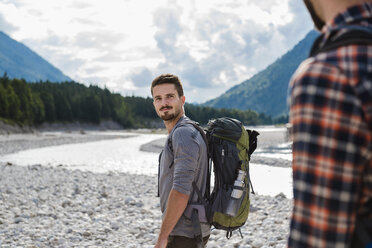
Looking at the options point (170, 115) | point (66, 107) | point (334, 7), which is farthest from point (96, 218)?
point (66, 107)

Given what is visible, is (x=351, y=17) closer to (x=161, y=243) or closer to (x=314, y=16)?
(x=314, y=16)

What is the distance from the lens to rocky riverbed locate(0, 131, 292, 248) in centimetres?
821

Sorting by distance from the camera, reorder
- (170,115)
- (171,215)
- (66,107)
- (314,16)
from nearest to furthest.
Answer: (314,16) < (171,215) < (170,115) < (66,107)

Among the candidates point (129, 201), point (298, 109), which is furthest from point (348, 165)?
point (129, 201)

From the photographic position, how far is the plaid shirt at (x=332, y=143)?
3.62 ft

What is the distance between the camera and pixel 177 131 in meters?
3.10

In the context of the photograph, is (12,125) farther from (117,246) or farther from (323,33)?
(323,33)

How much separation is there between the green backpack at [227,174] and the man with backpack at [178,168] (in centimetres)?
9

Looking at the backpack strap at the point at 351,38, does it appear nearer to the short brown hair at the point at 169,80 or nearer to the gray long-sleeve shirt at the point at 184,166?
the gray long-sleeve shirt at the point at 184,166

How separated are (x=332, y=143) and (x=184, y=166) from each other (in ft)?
6.38

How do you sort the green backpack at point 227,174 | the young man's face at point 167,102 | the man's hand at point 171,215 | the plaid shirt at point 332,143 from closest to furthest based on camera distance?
the plaid shirt at point 332,143 < the man's hand at point 171,215 < the green backpack at point 227,174 < the young man's face at point 167,102

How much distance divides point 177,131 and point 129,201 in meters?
10.00

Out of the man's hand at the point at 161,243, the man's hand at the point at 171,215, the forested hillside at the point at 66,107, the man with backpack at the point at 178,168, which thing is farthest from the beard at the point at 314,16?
the forested hillside at the point at 66,107

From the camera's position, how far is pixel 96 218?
1027 centimetres
